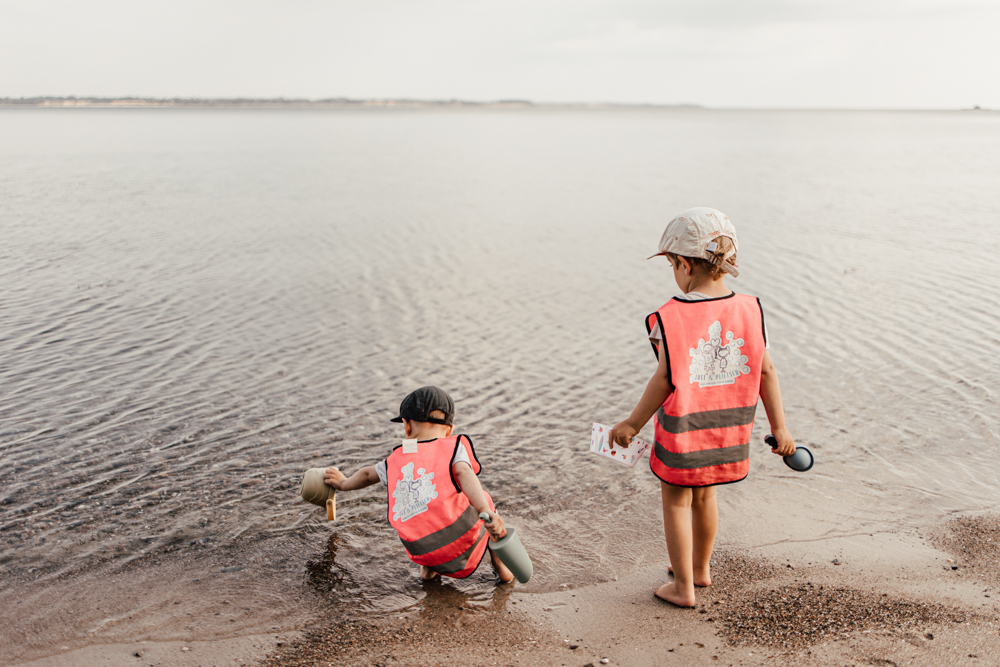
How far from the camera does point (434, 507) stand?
349cm

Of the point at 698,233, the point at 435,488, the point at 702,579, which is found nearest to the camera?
the point at 698,233

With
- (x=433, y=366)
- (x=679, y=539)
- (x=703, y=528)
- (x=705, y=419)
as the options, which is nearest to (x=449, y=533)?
(x=679, y=539)

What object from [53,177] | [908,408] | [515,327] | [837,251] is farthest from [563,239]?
[53,177]

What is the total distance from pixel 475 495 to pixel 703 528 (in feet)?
3.81

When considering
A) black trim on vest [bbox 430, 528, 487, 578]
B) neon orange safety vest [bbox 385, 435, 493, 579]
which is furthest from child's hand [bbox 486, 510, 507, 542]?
black trim on vest [bbox 430, 528, 487, 578]

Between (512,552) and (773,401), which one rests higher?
(773,401)

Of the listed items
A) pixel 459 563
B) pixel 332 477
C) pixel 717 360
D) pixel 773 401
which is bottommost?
pixel 459 563

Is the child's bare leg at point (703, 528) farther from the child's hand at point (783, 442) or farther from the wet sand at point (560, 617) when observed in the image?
the child's hand at point (783, 442)

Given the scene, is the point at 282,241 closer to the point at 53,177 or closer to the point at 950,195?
the point at 53,177

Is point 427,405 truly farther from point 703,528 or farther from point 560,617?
point 703,528

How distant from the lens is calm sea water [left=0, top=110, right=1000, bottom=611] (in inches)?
185

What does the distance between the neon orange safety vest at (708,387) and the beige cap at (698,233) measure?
214 mm

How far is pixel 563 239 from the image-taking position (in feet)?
51.8

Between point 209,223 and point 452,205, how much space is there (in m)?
6.66
